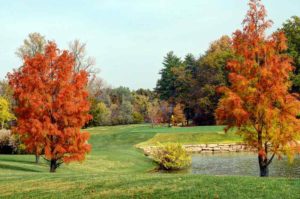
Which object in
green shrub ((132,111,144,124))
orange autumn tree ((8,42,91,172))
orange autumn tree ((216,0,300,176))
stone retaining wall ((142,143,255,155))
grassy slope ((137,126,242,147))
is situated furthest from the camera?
green shrub ((132,111,144,124))

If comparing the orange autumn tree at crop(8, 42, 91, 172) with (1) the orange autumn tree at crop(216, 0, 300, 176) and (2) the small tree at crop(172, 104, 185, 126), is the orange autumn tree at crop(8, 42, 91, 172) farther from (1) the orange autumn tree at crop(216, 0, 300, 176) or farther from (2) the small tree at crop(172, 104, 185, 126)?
(2) the small tree at crop(172, 104, 185, 126)

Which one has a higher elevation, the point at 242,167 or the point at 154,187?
the point at 154,187

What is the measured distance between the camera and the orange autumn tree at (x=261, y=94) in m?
20.7

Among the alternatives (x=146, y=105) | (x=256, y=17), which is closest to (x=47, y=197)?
(x=256, y=17)

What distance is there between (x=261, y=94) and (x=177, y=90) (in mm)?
67269

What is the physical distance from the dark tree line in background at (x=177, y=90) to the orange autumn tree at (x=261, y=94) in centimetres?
4272

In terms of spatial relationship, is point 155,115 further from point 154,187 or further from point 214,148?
point 154,187

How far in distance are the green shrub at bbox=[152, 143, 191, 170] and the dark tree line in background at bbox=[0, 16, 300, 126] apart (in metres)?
31.2

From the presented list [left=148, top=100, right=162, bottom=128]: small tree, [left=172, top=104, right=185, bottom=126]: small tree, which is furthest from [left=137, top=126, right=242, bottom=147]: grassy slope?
[left=148, top=100, right=162, bottom=128]: small tree

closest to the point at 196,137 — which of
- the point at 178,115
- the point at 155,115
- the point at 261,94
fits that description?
the point at 178,115

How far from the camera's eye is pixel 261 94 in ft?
68.3

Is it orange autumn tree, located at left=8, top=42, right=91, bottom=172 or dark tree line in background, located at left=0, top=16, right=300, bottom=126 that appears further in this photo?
dark tree line in background, located at left=0, top=16, right=300, bottom=126

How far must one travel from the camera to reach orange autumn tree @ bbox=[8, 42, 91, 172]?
78.6 ft

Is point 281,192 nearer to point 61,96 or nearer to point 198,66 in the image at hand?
point 61,96
